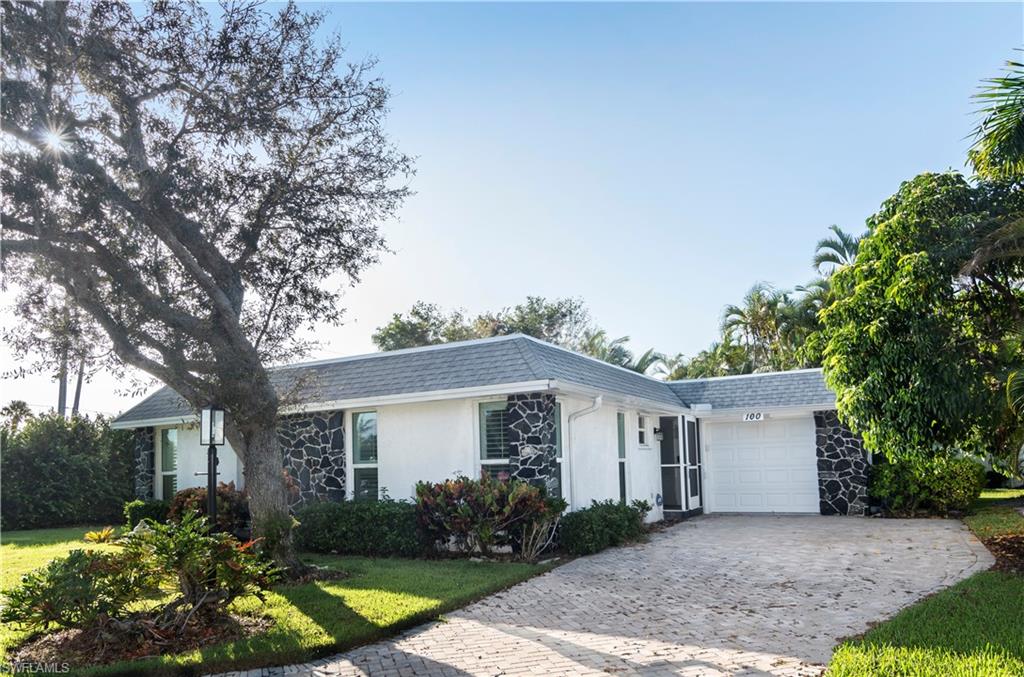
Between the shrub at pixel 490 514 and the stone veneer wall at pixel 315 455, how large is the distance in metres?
3.32

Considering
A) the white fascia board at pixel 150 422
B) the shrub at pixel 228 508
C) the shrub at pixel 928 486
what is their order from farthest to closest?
the white fascia board at pixel 150 422, the shrub at pixel 928 486, the shrub at pixel 228 508

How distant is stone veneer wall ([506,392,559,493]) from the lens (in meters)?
12.4

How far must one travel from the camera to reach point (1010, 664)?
5.62 meters

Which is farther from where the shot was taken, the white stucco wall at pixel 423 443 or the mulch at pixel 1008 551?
the white stucco wall at pixel 423 443

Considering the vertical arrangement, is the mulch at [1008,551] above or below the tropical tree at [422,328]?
below

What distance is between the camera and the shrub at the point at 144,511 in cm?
1680

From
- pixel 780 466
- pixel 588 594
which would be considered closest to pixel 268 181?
pixel 588 594

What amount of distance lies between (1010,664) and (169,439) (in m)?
18.0

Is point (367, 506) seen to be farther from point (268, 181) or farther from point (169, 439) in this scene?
point (169, 439)

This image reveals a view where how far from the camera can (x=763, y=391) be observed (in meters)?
18.7

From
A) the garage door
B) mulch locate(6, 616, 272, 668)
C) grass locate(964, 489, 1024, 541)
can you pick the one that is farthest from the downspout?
the garage door

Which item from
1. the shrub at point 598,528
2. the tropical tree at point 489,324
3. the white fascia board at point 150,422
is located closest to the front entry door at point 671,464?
the shrub at point 598,528

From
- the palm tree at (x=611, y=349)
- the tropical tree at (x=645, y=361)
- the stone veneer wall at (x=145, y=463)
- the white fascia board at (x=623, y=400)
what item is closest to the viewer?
the white fascia board at (x=623, y=400)

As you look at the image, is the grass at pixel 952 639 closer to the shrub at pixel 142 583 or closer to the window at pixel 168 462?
the shrub at pixel 142 583
